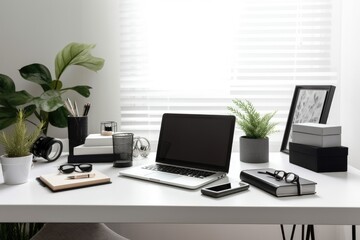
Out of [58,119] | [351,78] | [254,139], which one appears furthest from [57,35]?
[351,78]

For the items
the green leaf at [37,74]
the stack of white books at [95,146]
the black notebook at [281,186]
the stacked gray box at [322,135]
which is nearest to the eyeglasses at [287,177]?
the black notebook at [281,186]

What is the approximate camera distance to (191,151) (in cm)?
131

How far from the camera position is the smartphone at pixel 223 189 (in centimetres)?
99

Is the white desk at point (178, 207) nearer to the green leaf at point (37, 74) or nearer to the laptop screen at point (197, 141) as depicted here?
the laptop screen at point (197, 141)

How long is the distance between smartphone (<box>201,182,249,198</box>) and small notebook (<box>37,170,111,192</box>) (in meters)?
0.35

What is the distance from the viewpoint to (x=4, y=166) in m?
1.09

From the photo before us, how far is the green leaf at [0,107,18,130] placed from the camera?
1571 mm

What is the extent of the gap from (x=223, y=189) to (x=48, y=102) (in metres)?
0.87

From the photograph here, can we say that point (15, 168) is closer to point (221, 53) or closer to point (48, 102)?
point (48, 102)

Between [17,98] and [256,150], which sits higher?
[17,98]

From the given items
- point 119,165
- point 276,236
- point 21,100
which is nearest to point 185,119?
point 119,165

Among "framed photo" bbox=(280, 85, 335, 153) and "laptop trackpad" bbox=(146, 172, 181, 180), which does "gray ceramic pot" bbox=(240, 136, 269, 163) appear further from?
"laptop trackpad" bbox=(146, 172, 181, 180)

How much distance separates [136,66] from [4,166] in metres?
0.92

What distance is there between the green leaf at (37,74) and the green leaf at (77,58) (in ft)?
0.17
